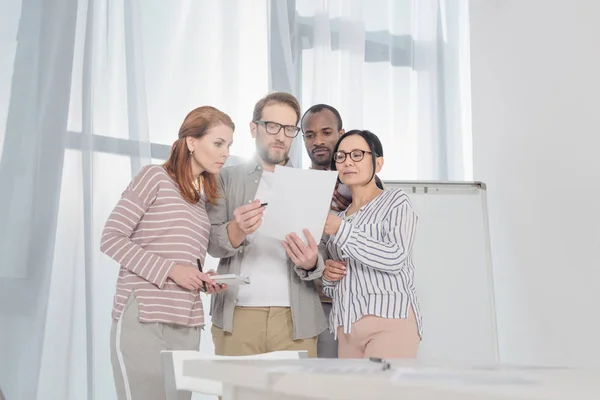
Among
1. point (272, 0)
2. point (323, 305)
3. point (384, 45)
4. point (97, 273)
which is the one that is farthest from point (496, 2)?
point (97, 273)

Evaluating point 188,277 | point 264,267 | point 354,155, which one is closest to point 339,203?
point 354,155

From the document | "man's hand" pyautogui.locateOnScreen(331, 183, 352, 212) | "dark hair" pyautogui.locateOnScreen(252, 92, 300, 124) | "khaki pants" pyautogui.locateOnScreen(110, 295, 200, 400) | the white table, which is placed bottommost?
"khaki pants" pyautogui.locateOnScreen(110, 295, 200, 400)

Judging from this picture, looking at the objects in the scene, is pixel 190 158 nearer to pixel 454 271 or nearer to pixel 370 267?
pixel 370 267

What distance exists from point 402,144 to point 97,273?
5.38 feet

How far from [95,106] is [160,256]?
953 mm

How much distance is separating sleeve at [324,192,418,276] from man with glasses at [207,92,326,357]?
10 cm

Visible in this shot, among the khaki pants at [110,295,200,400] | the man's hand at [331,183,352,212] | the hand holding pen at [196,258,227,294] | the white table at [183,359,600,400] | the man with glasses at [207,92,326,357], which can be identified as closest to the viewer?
the white table at [183,359,600,400]

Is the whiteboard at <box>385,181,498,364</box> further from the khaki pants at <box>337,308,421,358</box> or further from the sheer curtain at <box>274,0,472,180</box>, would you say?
the khaki pants at <box>337,308,421,358</box>

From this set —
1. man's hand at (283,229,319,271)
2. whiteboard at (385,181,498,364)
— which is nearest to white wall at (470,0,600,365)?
whiteboard at (385,181,498,364)

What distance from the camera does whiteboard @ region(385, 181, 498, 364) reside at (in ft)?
8.89

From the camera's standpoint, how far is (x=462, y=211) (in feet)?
9.32

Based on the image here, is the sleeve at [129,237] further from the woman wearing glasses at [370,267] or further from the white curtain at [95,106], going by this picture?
the white curtain at [95,106]

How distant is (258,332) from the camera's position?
1896 mm

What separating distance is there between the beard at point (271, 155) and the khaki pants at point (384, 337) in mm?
547
